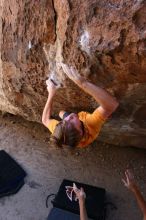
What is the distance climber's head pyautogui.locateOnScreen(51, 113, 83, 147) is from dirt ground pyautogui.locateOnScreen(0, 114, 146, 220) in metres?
1.56

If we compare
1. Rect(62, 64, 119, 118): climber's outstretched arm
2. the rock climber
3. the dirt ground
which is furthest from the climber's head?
the dirt ground

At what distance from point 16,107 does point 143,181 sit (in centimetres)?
173

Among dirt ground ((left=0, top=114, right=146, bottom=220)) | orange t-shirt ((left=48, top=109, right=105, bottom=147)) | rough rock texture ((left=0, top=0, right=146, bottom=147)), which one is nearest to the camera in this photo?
rough rock texture ((left=0, top=0, right=146, bottom=147))

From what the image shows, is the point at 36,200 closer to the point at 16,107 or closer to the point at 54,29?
the point at 16,107

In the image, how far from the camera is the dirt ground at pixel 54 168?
409cm

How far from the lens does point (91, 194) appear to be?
4.02 metres

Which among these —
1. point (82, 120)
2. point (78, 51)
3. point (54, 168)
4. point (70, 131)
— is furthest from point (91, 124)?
point (54, 168)

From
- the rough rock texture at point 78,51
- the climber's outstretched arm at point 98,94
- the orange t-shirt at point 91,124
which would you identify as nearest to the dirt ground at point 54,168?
the rough rock texture at point 78,51

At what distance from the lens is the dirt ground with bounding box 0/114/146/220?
13.4ft

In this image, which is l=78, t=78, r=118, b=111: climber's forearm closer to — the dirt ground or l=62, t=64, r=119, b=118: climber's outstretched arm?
l=62, t=64, r=119, b=118: climber's outstretched arm

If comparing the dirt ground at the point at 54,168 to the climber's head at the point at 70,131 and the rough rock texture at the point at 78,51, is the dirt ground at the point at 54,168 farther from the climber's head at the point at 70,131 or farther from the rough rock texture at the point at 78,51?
the climber's head at the point at 70,131

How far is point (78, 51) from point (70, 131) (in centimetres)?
60

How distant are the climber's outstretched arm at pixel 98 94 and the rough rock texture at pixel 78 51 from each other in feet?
0.25

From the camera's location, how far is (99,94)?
105 inches
